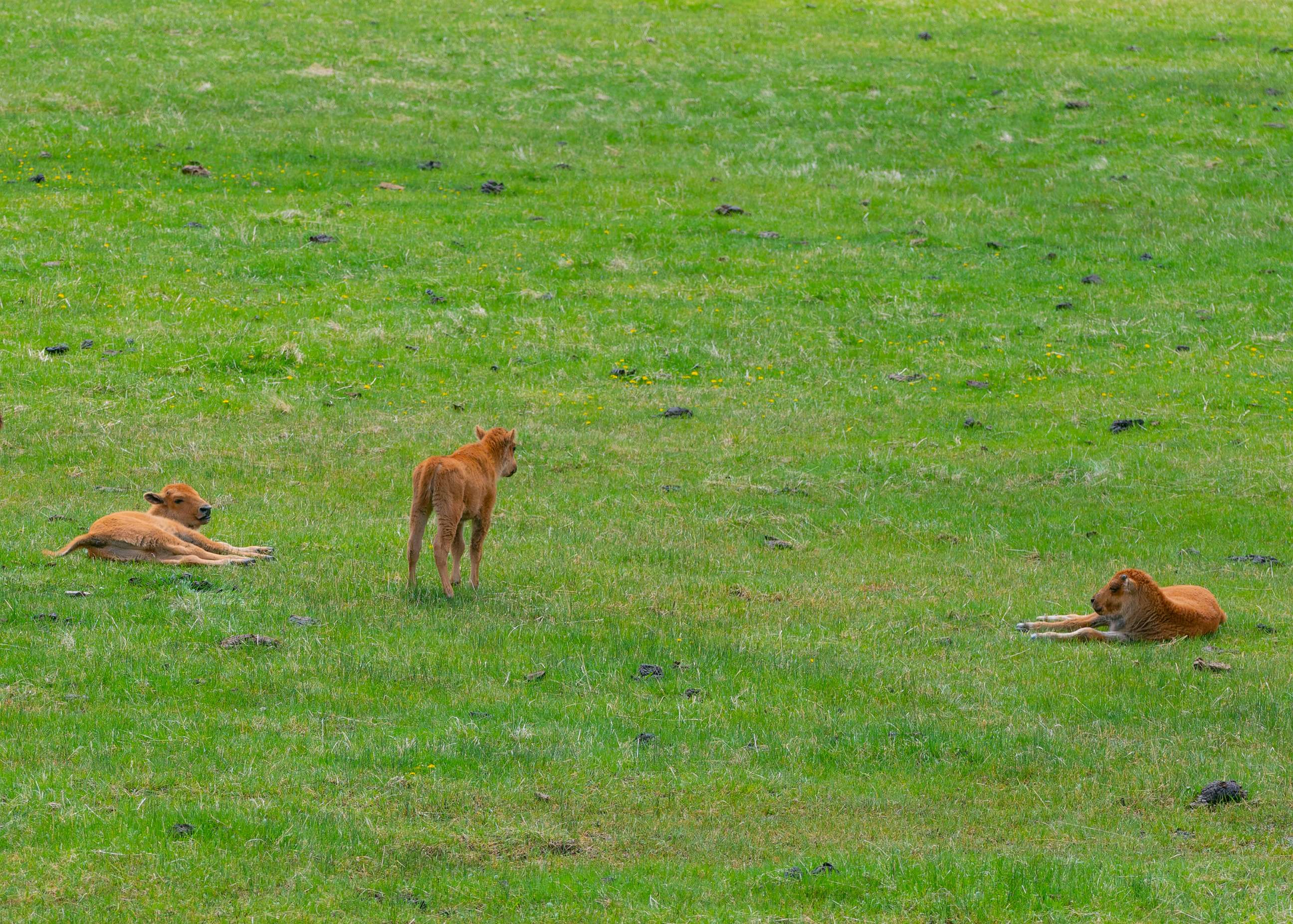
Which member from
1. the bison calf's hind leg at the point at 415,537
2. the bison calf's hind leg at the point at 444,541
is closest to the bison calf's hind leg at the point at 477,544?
the bison calf's hind leg at the point at 444,541

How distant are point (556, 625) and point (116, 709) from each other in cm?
424

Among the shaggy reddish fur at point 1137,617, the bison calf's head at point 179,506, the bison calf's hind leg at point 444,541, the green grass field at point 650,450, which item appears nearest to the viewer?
the green grass field at point 650,450

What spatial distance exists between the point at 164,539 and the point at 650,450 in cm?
876

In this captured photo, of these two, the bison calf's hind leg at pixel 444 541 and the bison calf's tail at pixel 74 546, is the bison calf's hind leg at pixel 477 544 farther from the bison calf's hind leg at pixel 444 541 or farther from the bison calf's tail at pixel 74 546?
the bison calf's tail at pixel 74 546

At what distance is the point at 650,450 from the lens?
2167 cm

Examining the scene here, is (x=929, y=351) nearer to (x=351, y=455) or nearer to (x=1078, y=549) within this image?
(x=1078, y=549)

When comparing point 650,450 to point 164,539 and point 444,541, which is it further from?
point 164,539

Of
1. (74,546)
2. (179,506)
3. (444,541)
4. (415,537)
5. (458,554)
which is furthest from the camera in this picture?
(179,506)

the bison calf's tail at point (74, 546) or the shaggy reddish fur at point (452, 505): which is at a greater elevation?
the shaggy reddish fur at point (452, 505)

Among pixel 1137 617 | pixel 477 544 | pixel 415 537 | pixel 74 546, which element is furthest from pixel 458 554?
pixel 1137 617

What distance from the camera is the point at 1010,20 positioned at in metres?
50.7

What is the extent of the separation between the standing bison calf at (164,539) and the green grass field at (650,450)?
0.37 meters

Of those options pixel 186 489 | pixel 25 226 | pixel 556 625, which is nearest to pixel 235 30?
pixel 25 226

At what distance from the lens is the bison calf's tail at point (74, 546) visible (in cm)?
1416
